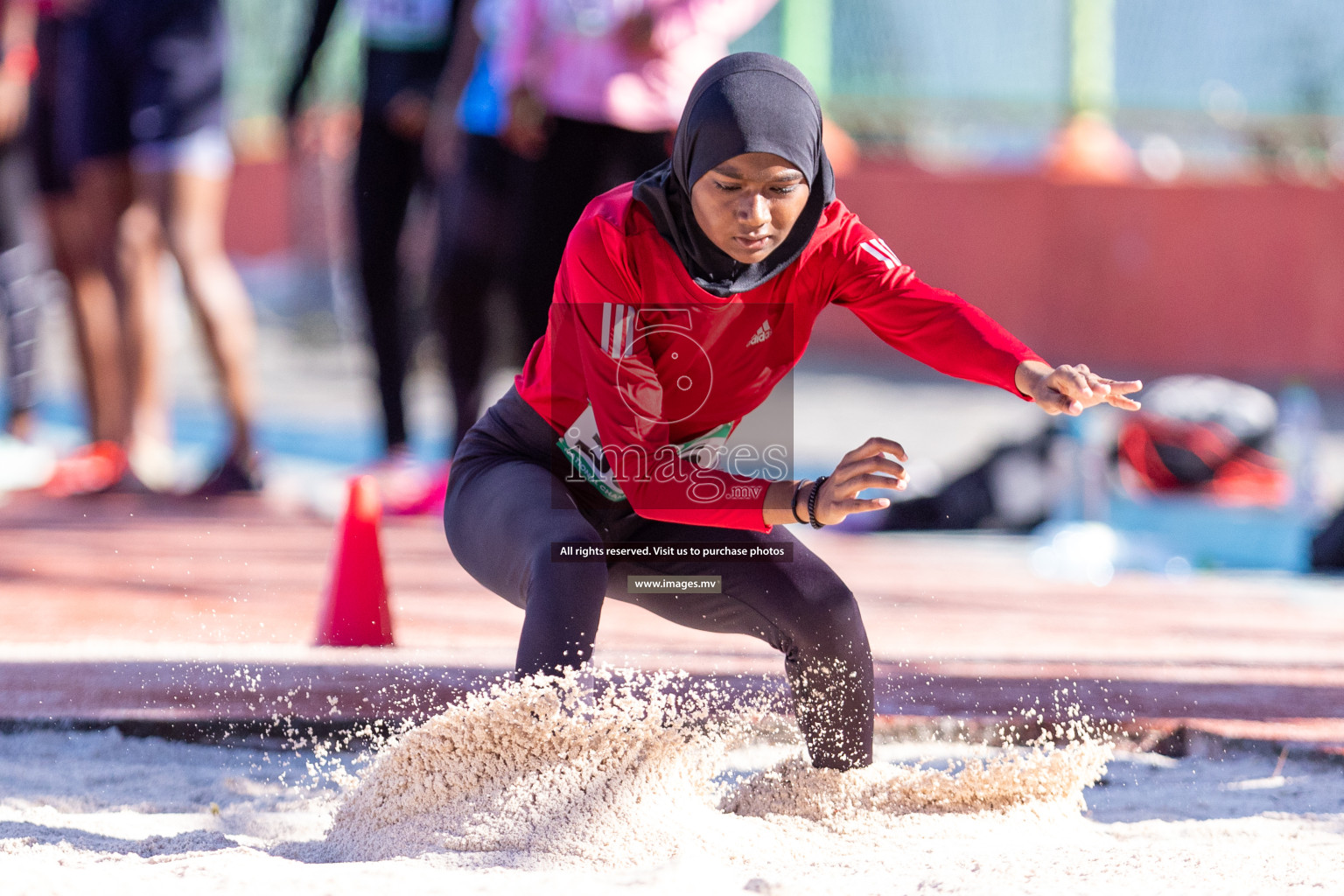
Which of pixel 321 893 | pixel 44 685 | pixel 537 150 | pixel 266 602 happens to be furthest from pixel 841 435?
pixel 321 893

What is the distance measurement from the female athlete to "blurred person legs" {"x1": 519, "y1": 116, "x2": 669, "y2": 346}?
4.49 feet

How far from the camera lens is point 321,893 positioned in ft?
5.51

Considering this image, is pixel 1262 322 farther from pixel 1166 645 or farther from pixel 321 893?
pixel 321 893

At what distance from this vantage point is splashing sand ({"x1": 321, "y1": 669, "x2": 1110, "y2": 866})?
1934mm

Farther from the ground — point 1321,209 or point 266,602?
point 1321,209

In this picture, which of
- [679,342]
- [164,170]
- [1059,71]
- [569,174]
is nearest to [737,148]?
[679,342]

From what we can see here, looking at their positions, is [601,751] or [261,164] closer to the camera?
[601,751]

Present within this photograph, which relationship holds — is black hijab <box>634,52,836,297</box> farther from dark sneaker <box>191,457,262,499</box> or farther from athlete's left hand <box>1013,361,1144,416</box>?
dark sneaker <box>191,457,262,499</box>

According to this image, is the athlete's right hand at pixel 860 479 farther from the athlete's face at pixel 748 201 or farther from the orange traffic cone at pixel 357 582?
the orange traffic cone at pixel 357 582

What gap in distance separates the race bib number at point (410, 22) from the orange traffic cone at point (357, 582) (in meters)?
2.13

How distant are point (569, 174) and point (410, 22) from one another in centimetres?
131

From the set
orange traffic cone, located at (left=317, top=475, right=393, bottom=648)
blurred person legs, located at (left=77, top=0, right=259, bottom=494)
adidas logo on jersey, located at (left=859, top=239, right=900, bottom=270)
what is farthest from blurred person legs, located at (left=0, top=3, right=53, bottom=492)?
adidas logo on jersey, located at (left=859, top=239, right=900, bottom=270)

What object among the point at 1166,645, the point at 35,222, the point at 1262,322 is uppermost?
the point at 35,222

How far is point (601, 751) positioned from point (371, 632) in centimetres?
110
